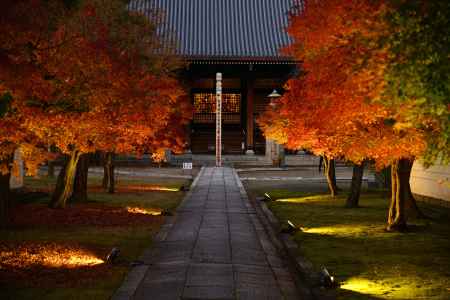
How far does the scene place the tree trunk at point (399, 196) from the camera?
18.0 meters

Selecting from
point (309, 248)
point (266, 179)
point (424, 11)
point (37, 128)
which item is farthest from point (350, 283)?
point (266, 179)

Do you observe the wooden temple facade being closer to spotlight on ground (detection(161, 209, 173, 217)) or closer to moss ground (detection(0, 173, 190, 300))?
moss ground (detection(0, 173, 190, 300))

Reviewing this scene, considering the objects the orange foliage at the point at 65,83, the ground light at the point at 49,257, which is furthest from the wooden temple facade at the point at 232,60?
the ground light at the point at 49,257

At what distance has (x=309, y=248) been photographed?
15039 mm

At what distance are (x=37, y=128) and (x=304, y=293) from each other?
849 cm

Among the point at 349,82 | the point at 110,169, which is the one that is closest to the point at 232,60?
the point at 110,169

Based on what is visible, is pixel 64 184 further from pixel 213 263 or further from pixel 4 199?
pixel 213 263

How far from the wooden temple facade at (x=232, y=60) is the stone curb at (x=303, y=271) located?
124 feet

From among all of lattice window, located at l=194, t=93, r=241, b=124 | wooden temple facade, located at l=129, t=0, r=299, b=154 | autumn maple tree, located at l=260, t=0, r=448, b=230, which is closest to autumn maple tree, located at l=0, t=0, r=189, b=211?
autumn maple tree, located at l=260, t=0, r=448, b=230

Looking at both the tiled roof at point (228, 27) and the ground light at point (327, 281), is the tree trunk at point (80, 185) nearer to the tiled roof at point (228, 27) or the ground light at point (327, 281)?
the ground light at point (327, 281)

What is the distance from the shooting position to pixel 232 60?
179 feet

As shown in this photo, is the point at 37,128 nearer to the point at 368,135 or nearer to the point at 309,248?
the point at 309,248

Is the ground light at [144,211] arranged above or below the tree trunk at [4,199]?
below

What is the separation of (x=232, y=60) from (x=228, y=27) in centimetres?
582
